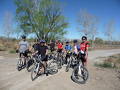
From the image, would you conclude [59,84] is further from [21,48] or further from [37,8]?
[37,8]

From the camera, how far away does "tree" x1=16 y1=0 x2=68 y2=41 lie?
82.6ft

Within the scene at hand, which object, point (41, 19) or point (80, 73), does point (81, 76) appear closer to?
point (80, 73)

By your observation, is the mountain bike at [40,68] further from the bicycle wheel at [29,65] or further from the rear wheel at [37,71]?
the bicycle wheel at [29,65]

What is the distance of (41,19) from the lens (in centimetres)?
2481

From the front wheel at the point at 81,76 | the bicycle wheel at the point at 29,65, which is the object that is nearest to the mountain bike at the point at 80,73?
the front wheel at the point at 81,76

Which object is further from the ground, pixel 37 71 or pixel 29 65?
pixel 37 71

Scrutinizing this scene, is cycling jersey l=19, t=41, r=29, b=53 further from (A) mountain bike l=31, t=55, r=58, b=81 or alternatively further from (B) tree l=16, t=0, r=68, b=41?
(B) tree l=16, t=0, r=68, b=41

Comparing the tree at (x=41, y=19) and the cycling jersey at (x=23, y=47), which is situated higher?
the tree at (x=41, y=19)

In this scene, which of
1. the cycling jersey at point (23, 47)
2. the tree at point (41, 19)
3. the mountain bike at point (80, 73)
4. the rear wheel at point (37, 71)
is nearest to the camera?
the mountain bike at point (80, 73)

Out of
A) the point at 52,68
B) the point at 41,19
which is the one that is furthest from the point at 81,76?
the point at 41,19

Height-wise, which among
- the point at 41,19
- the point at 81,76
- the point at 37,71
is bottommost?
the point at 81,76

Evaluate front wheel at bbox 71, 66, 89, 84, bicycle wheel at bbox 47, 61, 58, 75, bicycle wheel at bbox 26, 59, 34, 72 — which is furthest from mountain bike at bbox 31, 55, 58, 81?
front wheel at bbox 71, 66, 89, 84

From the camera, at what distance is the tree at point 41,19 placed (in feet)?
82.6

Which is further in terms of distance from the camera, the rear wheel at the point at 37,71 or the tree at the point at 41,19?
the tree at the point at 41,19
